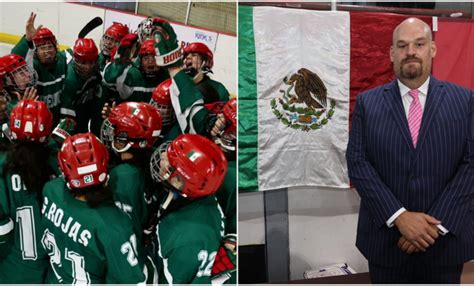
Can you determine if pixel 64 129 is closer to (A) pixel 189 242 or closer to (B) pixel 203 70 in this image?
(B) pixel 203 70

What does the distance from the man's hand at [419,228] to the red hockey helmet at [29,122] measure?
3.59 ft

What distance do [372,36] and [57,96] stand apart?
1.51 meters

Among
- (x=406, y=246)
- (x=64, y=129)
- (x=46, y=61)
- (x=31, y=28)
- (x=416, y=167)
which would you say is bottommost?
(x=406, y=246)

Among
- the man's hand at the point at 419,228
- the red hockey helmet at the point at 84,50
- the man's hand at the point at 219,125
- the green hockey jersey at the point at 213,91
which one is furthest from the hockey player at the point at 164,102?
the man's hand at the point at 419,228

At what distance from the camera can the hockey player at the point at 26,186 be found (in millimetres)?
1316

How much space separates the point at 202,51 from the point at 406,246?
36.7 inches

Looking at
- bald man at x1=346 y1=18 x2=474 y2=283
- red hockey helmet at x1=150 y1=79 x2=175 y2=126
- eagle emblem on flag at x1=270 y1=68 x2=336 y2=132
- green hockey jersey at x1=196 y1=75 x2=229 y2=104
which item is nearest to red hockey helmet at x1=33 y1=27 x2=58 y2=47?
red hockey helmet at x1=150 y1=79 x2=175 y2=126

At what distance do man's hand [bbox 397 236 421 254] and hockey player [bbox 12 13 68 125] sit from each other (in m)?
1.23

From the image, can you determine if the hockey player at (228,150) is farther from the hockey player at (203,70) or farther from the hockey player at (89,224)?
the hockey player at (89,224)

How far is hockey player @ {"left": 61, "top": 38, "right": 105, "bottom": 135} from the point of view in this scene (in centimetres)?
169

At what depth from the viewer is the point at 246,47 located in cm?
210

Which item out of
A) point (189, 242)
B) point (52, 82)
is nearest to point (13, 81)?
point (52, 82)

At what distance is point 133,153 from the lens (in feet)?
4.44

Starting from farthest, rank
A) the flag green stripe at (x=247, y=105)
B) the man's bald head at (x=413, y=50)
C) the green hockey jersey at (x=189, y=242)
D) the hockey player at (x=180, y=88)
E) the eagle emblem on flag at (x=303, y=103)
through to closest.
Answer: the eagle emblem on flag at (x=303, y=103) < the flag green stripe at (x=247, y=105) < the man's bald head at (x=413, y=50) < the hockey player at (x=180, y=88) < the green hockey jersey at (x=189, y=242)
